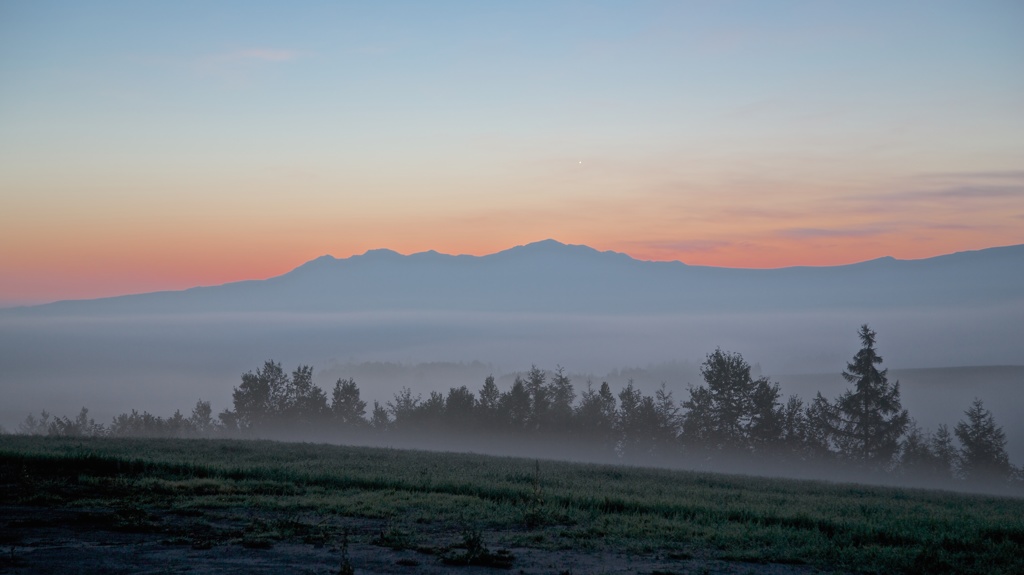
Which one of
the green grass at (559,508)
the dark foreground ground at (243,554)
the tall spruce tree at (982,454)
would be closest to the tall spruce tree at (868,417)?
the tall spruce tree at (982,454)

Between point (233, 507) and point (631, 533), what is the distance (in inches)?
356

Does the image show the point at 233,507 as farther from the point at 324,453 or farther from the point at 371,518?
the point at 324,453

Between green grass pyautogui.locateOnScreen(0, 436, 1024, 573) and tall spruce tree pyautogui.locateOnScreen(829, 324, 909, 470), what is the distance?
31.1m

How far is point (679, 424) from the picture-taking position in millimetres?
67250

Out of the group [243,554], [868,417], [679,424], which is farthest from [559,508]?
[679,424]

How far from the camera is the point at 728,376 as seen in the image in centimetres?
6309

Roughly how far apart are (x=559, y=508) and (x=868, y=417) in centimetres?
4829

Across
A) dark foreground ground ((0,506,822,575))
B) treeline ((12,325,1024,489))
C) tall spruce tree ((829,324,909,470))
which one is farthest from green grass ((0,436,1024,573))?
treeline ((12,325,1024,489))

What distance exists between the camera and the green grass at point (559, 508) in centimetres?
1440

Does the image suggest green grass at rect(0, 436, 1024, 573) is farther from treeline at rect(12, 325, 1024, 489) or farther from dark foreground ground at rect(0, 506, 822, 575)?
treeline at rect(12, 325, 1024, 489)

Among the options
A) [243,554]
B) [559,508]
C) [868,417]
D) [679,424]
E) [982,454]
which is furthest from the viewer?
[679,424]

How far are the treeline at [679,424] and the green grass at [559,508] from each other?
31722 mm

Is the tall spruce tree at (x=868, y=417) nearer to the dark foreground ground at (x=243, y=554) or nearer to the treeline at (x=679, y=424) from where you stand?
the treeline at (x=679, y=424)

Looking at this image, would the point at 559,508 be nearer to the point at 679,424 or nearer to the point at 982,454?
the point at 679,424
